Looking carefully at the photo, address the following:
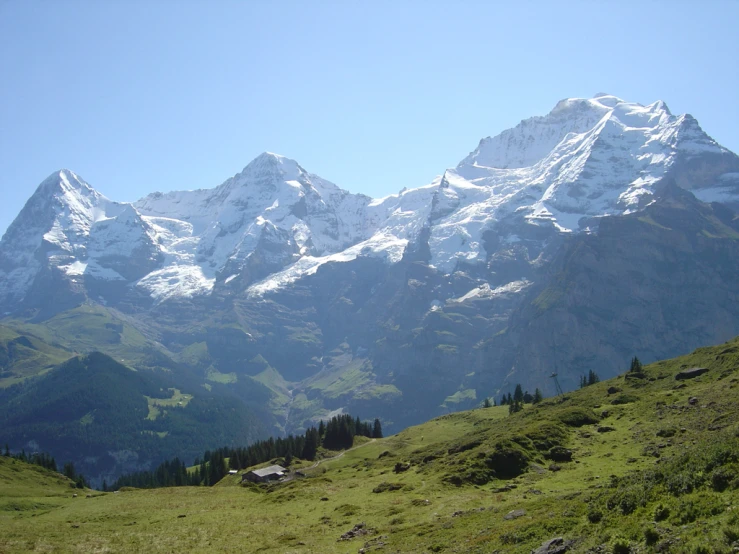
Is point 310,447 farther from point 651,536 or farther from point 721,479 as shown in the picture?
point 651,536

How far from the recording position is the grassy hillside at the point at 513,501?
1233 inches

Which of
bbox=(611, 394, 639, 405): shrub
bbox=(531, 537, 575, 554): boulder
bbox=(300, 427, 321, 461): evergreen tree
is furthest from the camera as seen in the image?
bbox=(300, 427, 321, 461): evergreen tree

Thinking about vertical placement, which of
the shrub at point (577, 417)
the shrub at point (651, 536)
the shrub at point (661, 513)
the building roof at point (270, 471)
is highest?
the shrub at point (577, 417)

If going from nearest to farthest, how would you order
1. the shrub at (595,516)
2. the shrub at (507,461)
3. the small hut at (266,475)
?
1. the shrub at (595,516)
2. the shrub at (507,461)
3. the small hut at (266,475)

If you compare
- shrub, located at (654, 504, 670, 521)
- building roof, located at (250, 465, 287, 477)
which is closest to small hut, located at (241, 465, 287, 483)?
building roof, located at (250, 465, 287, 477)

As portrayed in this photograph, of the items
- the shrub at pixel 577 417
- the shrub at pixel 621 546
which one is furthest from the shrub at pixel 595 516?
Result: the shrub at pixel 577 417

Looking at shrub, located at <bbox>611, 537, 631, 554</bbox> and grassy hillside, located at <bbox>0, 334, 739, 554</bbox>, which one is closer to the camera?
shrub, located at <bbox>611, 537, 631, 554</bbox>

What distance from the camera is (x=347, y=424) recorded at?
170 m

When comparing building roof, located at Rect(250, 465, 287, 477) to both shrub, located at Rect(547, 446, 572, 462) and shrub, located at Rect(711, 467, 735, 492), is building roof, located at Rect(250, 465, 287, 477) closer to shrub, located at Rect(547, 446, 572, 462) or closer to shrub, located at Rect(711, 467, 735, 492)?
shrub, located at Rect(547, 446, 572, 462)

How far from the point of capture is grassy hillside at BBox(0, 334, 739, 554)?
103ft

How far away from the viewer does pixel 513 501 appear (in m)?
51.2

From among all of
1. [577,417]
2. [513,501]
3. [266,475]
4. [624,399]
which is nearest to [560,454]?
[577,417]

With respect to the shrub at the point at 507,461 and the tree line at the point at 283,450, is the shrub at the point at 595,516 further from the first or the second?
the tree line at the point at 283,450

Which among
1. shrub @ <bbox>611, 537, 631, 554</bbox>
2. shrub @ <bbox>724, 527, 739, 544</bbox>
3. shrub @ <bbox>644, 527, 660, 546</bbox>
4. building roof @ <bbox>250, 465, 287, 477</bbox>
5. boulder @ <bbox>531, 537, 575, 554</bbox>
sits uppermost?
building roof @ <bbox>250, 465, 287, 477</bbox>
